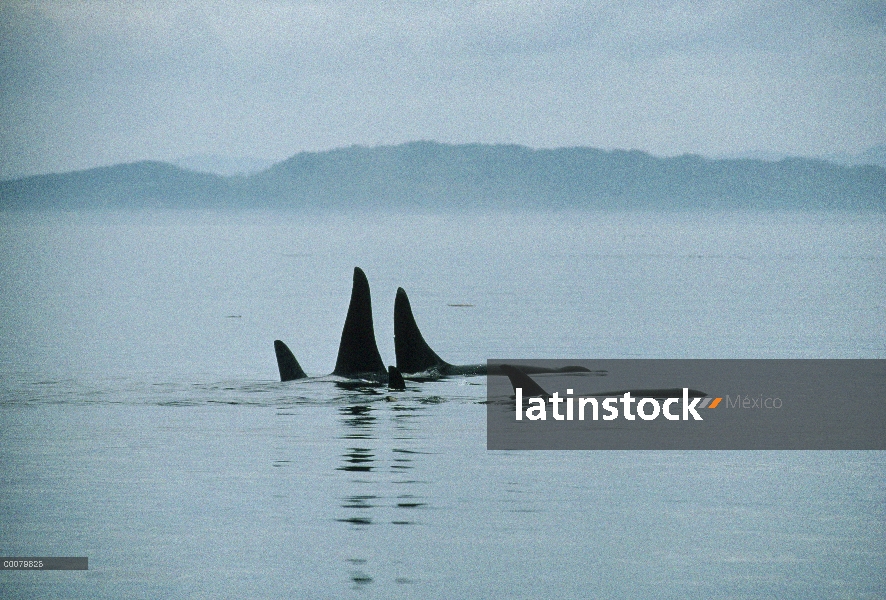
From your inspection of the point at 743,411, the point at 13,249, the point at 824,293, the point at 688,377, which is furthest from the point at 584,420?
the point at 13,249

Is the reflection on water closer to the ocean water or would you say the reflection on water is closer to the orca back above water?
the ocean water

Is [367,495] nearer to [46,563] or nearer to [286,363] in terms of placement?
[46,563]

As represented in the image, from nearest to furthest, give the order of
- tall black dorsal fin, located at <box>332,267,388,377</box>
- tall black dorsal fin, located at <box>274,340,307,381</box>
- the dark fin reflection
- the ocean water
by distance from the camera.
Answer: the ocean water < the dark fin reflection < tall black dorsal fin, located at <box>332,267,388,377</box> < tall black dorsal fin, located at <box>274,340,307,381</box>

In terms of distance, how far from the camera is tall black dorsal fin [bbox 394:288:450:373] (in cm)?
3209

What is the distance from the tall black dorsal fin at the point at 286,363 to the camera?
31.5 meters

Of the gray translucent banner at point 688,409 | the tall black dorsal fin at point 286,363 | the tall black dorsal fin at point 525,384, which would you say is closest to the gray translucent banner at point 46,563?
the gray translucent banner at point 688,409

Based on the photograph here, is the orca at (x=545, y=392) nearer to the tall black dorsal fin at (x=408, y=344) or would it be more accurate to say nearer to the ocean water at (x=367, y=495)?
the ocean water at (x=367, y=495)

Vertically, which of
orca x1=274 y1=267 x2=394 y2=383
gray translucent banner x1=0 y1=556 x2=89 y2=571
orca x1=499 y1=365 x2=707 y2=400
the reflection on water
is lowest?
gray translucent banner x1=0 y1=556 x2=89 y2=571

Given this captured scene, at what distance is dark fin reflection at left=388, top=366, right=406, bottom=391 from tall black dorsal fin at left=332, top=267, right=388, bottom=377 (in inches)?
50.3

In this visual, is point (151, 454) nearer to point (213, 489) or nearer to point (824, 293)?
point (213, 489)

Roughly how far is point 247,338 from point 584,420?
25.7m

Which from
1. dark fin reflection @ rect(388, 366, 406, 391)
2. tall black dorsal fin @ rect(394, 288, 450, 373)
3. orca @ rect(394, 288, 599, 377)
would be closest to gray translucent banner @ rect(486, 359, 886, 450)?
orca @ rect(394, 288, 599, 377)

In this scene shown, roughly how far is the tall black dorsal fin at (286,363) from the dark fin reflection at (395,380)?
308 centimetres

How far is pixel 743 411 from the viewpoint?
2786 centimetres
